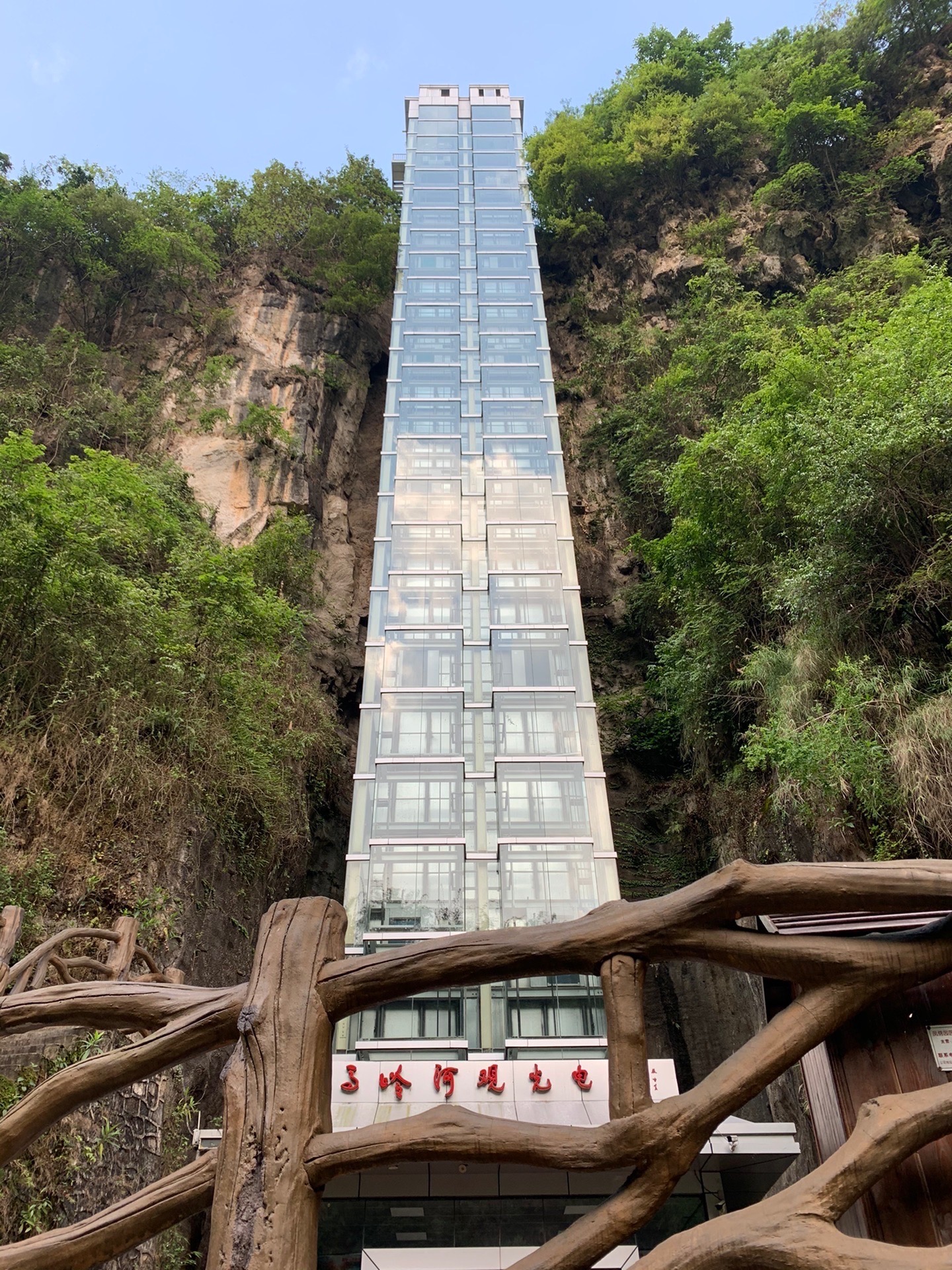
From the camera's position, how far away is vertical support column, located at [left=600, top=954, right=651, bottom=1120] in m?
2.26

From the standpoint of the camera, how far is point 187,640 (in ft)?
39.2

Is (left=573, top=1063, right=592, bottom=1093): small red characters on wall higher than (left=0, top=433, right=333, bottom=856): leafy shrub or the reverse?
the reverse

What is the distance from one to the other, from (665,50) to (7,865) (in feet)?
92.1

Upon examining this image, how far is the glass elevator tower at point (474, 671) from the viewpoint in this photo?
1063cm

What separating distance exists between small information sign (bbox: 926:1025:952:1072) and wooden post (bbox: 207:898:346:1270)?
1664 mm

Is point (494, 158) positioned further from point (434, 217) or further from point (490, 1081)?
point (490, 1081)

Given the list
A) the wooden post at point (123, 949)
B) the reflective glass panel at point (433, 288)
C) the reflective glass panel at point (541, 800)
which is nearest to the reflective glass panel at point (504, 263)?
the reflective glass panel at point (433, 288)

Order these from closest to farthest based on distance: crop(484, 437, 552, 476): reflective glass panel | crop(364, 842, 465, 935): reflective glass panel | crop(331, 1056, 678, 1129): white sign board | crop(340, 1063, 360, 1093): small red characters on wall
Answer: crop(331, 1056, 678, 1129): white sign board → crop(340, 1063, 360, 1093): small red characters on wall → crop(364, 842, 465, 935): reflective glass panel → crop(484, 437, 552, 476): reflective glass panel

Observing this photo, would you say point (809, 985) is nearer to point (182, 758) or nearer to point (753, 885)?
point (753, 885)

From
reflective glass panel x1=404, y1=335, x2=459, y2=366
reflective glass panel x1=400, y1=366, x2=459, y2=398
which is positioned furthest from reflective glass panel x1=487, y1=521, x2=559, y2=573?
reflective glass panel x1=404, y1=335, x2=459, y2=366

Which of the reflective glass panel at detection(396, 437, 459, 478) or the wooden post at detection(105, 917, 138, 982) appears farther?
the reflective glass panel at detection(396, 437, 459, 478)

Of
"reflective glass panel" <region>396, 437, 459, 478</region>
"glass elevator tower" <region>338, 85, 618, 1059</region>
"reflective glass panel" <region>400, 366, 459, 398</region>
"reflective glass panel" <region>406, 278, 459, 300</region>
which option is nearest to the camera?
"glass elevator tower" <region>338, 85, 618, 1059</region>

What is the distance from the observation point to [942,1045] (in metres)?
2.50

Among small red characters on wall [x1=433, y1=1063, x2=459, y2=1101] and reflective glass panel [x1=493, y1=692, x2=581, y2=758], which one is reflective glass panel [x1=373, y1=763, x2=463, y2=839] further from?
small red characters on wall [x1=433, y1=1063, x2=459, y2=1101]
